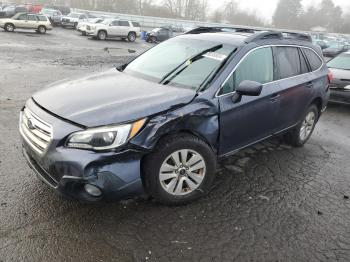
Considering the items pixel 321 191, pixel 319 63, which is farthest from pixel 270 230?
pixel 319 63

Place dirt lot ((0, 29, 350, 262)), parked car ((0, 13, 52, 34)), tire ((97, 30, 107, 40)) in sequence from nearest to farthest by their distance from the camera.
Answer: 1. dirt lot ((0, 29, 350, 262))
2. parked car ((0, 13, 52, 34))
3. tire ((97, 30, 107, 40))

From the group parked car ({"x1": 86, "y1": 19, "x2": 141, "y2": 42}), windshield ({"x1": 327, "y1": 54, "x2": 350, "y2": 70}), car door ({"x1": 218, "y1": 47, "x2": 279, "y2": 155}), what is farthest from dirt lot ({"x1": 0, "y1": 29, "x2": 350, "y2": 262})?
parked car ({"x1": 86, "y1": 19, "x2": 141, "y2": 42})

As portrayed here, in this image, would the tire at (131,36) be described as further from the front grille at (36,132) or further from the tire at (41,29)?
the front grille at (36,132)

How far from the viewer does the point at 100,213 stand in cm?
351

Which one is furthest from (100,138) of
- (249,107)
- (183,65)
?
(249,107)

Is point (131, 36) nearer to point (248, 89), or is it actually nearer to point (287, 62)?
point (287, 62)

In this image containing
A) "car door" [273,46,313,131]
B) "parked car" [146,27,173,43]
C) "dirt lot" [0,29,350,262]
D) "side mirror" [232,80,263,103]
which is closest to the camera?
"dirt lot" [0,29,350,262]

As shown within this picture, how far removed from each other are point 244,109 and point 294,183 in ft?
4.15

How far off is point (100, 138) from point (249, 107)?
6.30 ft

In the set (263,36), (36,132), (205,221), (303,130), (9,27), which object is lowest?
(9,27)

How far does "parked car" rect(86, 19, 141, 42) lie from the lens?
2755cm

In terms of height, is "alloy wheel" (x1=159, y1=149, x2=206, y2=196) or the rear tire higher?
"alloy wheel" (x1=159, y1=149, x2=206, y2=196)

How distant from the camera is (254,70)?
4.37 meters

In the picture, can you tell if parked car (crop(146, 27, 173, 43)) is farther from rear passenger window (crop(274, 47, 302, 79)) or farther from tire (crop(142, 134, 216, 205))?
tire (crop(142, 134, 216, 205))
